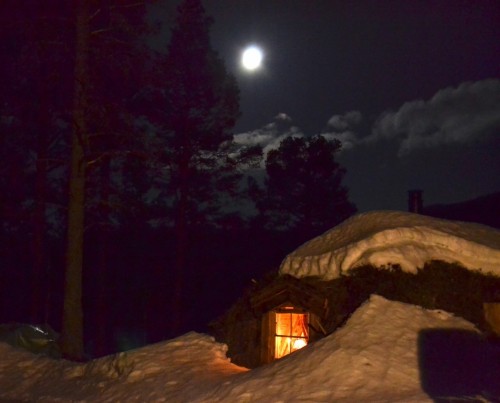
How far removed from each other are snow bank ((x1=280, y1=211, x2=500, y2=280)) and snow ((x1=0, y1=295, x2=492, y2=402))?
1.45 meters

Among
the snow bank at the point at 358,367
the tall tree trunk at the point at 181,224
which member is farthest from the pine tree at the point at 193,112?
the snow bank at the point at 358,367

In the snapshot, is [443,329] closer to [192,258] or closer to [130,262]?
[192,258]

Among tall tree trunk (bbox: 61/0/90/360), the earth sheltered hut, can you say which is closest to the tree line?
tall tree trunk (bbox: 61/0/90/360)

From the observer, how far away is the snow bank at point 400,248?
1259 centimetres

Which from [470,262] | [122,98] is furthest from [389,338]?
[122,98]

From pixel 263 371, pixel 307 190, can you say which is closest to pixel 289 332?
pixel 263 371

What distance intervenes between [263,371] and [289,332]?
13.9 ft

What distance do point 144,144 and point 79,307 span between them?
4.96m

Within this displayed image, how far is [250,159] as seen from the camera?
87.6ft

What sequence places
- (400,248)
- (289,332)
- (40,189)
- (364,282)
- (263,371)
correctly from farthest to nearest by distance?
(40,189)
(289,332)
(400,248)
(364,282)
(263,371)

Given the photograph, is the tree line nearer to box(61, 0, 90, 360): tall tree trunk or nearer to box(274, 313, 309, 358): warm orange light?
box(61, 0, 90, 360): tall tree trunk

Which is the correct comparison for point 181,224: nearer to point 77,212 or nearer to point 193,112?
point 193,112

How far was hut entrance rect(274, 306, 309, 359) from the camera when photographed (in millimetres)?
13805

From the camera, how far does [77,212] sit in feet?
53.0
